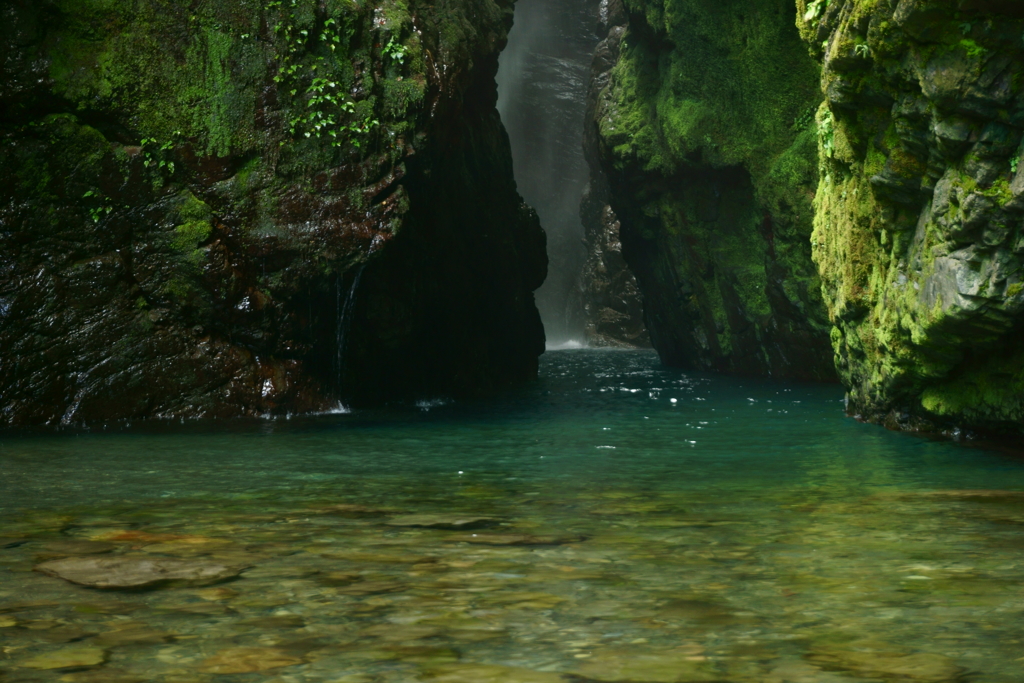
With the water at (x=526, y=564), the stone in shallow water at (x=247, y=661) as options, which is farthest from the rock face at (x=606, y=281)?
the stone in shallow water at (x=247, y=661)

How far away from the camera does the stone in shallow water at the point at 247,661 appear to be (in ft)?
9.86

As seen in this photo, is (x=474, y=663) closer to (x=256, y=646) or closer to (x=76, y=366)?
(x=256, y=646)

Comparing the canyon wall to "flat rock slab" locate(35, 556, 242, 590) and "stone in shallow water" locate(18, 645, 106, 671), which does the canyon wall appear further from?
"stone in shallow water" locate(18, 645, 106, 671)

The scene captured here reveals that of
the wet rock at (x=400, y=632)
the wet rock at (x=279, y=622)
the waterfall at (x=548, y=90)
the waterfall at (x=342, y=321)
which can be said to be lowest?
the wet rock at (x=400, y=632)

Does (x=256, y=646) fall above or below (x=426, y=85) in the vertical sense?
below

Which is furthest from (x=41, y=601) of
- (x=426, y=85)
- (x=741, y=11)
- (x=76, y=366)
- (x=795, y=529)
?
(x=741, y=11)

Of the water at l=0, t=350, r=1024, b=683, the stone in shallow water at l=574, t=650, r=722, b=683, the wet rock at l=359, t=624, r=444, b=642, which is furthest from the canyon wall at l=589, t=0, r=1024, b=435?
the wet rock at l=359, t=624, r=444, b=642

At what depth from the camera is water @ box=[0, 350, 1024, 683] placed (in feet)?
10.2

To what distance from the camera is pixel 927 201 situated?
31.5 feet

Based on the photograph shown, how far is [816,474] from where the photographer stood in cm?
778

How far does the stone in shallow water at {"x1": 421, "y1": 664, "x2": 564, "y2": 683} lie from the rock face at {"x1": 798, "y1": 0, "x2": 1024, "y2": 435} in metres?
6.54

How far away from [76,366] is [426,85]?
6520 mm

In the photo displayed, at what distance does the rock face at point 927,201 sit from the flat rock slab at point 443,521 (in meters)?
5.24

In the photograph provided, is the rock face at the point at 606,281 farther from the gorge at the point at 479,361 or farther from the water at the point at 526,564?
the water at the point at 526,564
